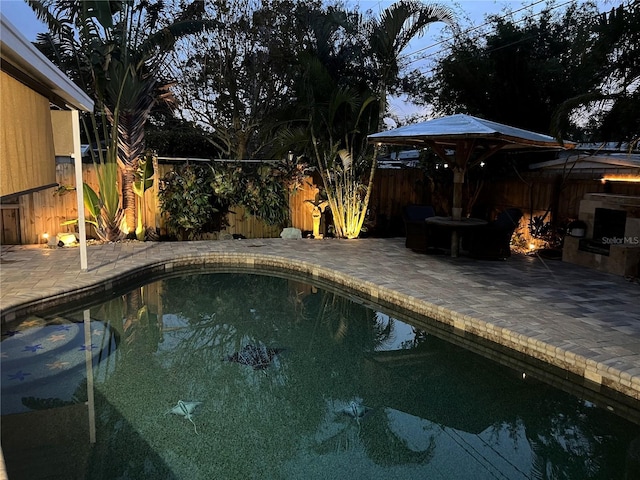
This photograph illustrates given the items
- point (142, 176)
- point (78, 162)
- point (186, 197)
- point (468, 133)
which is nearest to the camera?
point (78, 162)

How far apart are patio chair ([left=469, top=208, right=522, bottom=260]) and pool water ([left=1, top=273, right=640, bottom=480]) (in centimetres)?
366

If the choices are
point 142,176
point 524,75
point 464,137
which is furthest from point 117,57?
point 524,75

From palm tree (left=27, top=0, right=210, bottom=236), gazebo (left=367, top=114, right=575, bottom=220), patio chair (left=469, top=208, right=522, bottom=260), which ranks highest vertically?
palm tree (left=27, top=0, right=210, bottom=236)

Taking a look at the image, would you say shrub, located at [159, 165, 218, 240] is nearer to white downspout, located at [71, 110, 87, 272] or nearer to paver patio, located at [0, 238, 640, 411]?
paver patio, located at [0, 238, 640, 411]

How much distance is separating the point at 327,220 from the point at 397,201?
2072 mm

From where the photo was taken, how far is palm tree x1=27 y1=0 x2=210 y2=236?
28.8 ft

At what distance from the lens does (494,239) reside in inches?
353

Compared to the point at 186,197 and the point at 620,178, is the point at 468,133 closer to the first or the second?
the point at 620,178

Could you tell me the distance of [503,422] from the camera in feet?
13.2

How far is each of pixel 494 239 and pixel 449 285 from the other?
244 cm

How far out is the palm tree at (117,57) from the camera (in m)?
8.78

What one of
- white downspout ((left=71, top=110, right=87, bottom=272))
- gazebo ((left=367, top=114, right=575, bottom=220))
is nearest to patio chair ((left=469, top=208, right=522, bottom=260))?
gazebo ((left=367, top=114, right=575, bottom=220))

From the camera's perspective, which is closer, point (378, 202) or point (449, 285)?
point (449, 285)

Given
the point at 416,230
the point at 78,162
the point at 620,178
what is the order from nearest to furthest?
the point at 78,162, the point at 620,178, the point at 416,230
